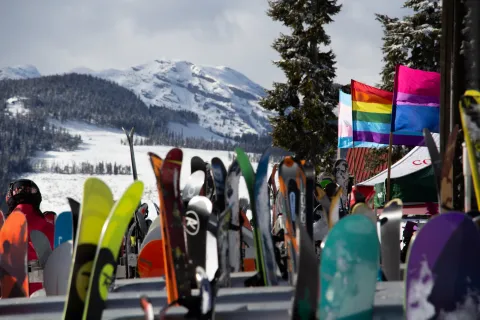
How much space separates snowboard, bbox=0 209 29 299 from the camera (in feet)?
7.00

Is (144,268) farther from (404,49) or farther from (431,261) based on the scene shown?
(404,49)

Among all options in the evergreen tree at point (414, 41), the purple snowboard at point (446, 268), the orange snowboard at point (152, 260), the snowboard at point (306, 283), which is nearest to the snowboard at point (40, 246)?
the orange snowboard at point (152, 260)

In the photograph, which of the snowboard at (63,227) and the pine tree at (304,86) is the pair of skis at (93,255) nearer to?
the snowboard at (63,227)

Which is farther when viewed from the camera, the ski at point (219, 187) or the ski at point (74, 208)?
the ski at point (219, 187)

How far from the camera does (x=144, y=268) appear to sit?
2705 mm

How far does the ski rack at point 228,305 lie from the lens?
60.0 inches

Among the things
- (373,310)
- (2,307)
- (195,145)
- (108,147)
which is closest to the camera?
(373,310)

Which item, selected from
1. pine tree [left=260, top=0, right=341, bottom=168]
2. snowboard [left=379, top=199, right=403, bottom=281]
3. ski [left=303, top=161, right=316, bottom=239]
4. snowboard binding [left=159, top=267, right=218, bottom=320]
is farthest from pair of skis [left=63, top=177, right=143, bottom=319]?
pine tree [left=260, top=0, right=341, bottom=168]

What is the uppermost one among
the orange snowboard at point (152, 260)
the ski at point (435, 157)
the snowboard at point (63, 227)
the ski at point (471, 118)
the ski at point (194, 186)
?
the ski at point (471, 118)

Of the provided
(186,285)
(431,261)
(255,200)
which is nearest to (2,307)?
(186,285)

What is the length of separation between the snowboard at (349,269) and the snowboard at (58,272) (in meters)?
1.08

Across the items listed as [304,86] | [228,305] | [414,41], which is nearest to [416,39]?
[414,41]

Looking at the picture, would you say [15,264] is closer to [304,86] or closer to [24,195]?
[24,195]

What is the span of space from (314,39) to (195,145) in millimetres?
167794
